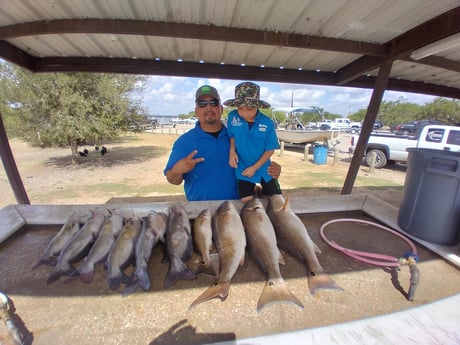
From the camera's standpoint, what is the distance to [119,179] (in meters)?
11.2

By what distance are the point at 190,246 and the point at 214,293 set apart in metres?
0.47

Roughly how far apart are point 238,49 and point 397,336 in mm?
3636

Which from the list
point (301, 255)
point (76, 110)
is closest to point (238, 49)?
point (301, 255)

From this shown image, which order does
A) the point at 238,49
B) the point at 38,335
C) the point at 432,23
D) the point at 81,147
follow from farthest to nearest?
the point at 81,147 → the point at 238,49 → the point at 432,23 → the point at 38,335

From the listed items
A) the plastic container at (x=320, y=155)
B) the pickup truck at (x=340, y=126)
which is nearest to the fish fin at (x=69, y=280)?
the plastic container at (x=320, y=155)

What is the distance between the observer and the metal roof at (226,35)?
2.39 m

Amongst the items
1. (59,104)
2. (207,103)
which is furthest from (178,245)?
(59,104)

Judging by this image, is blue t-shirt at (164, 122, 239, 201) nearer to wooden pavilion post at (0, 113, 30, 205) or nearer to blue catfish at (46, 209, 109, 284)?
blue catfish at (46, 209, 109, 284)

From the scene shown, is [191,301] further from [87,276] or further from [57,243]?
[57,243]

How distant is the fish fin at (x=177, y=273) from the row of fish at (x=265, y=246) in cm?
16

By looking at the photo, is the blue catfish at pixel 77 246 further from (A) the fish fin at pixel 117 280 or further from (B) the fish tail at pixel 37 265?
(A) the fish fin at pixel 117 280

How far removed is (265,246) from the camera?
5.53 ft

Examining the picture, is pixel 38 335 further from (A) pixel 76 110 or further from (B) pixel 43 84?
(B) pixel 43 84

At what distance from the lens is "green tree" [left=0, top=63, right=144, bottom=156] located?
39.7ft
